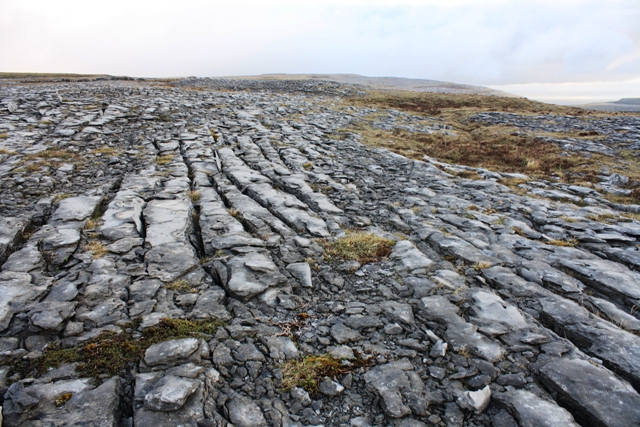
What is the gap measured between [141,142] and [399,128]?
16320 millimetres

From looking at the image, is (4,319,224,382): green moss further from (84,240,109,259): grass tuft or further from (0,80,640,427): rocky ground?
(84,240,109,259): grass tuft

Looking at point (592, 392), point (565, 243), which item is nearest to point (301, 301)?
point (592, 392)

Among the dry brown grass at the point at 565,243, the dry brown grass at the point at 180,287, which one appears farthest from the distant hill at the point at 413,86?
the dry brown grass at the point at 180,287

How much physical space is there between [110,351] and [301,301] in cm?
270

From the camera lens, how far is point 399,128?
23719mm

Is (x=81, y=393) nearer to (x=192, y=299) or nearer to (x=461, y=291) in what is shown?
(x=192, y=299)

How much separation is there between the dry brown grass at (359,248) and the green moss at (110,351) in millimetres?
3003

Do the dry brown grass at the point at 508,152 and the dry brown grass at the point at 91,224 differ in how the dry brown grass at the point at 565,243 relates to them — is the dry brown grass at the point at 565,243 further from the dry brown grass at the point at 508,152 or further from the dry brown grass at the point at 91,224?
the dry brown grass at the point at 91,224

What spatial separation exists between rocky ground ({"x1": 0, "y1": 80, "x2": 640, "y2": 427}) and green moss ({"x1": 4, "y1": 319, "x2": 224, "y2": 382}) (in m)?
0.02

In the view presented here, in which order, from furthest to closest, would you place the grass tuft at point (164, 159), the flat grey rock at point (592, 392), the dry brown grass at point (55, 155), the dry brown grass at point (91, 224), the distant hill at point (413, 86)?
1. the distant hill at point (413, 86)
2. the grass tuft at point (164, 159)
3. the dry brown grass at point (55, 155)
4. the dry brown grass at point (91, 224)
5. the flat grey rock at point (592, 392)

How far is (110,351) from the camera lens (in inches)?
165

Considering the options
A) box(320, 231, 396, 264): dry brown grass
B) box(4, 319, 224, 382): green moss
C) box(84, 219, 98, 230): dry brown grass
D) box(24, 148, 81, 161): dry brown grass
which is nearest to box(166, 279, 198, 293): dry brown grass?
box(4, 319, 224, 382): green moss

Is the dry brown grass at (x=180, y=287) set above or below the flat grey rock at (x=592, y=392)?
below

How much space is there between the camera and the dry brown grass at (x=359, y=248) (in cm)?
692
